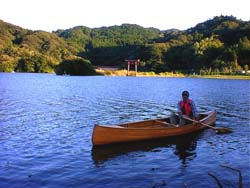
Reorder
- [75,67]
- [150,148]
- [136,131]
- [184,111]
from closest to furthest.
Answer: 1. [150,148]
2. [136,131]
3. [184,111]
4. [75,67]

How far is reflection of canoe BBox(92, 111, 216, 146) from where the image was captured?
18255 millimetres

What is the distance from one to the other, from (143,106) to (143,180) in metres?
24.9

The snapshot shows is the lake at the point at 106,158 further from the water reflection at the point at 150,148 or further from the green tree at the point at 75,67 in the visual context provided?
the green tree at the point at 75,67

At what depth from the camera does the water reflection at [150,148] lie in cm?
1695

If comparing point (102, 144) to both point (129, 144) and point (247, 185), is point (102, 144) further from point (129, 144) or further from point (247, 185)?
point (247, 185)

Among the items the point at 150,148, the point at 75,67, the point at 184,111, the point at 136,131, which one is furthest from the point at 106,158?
the point at 75,67

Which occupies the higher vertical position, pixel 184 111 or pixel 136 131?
pixel 184 111

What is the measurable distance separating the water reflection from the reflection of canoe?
0.90ft

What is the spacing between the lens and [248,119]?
29578 mm

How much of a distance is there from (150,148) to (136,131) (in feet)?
4.08

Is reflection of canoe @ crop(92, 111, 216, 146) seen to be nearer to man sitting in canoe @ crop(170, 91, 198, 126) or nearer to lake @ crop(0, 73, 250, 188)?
lake @ crop(0, 73, 250, 188)

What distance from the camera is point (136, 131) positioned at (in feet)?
63.6

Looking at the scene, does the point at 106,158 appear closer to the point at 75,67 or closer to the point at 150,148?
the point at 150,148

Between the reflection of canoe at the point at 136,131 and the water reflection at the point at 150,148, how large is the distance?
273mm
